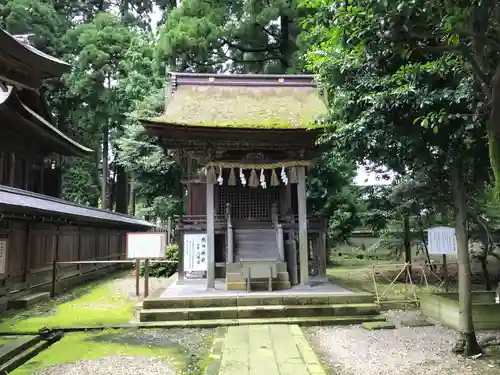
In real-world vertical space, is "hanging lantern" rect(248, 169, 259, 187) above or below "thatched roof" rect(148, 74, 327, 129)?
below

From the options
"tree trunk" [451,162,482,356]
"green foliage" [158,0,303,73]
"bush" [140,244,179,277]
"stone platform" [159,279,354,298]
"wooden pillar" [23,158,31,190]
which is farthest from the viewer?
"green foliage" [158,0,303,73]

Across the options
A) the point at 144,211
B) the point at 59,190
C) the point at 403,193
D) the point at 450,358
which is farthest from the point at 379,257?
the point at 450,358

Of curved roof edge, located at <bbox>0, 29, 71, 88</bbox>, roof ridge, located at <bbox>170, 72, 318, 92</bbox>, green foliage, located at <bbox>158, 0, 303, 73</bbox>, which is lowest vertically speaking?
curved roof edge, located at <bbox>0, 29, 71, 88</bbox>

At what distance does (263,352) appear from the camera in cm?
603

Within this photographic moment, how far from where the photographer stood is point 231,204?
1341cm

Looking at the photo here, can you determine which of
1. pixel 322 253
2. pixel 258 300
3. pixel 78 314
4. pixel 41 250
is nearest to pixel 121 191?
pixel 41 250

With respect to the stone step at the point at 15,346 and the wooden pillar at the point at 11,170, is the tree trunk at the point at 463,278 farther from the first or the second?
the wooden pillar at the point at 11,170

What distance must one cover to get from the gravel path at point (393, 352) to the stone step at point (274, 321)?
27 centimetres

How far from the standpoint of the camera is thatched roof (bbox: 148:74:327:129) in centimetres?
1052

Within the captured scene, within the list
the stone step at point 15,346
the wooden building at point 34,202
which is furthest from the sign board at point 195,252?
the stone step at point 15,346

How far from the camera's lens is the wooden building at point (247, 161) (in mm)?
10344

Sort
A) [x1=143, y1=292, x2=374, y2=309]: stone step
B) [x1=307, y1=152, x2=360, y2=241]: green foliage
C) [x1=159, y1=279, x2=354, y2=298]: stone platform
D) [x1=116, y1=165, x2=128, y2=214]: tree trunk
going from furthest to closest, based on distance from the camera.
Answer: [x1=116, y1=165, x2=128, y2=214]: tree trunk
[x1=307, y1=152, x2=360, y2=241]: green foliage
[x1=159, y1=279, x2=354, y2=298]: stone platform
[x1=143, y1=292, x2=374, y2=309]: stone step

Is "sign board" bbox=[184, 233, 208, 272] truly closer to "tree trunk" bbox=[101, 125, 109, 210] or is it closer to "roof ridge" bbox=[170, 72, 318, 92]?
"roof ridge" bbox=[170, 72, 318, 92]

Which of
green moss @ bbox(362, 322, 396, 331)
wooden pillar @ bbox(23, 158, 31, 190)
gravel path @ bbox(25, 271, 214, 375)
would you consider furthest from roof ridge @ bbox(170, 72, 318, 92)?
gravel path @ bbox(25, 271, 214, 375)
